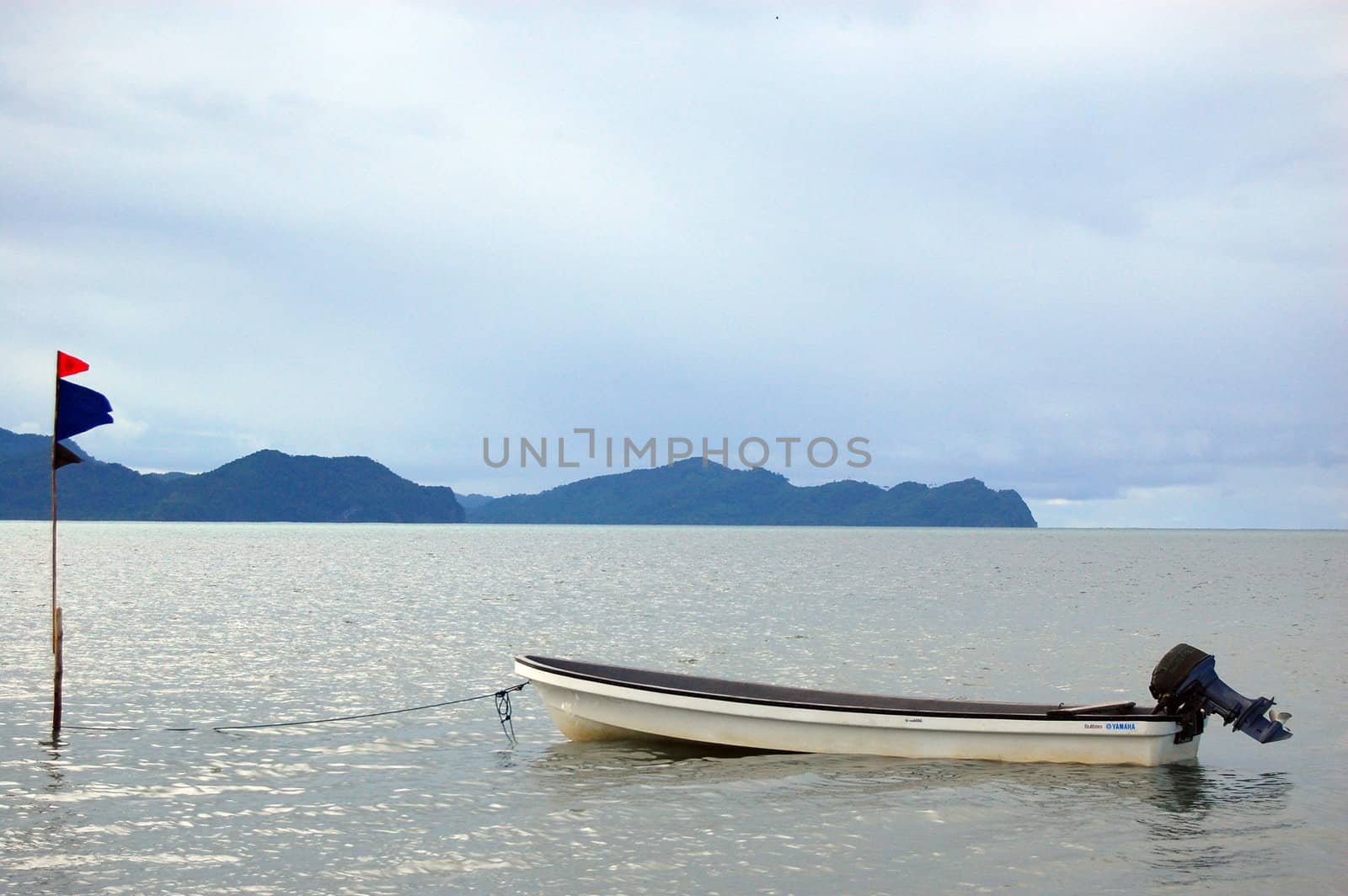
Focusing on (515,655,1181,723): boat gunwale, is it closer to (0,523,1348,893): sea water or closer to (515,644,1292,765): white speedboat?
(515,644,1292,765): white speedboat

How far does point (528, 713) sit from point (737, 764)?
7.62 metres

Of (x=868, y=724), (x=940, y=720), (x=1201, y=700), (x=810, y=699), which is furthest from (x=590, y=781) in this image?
(x=1201, y=700)

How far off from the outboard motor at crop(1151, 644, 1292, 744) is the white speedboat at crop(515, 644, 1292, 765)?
2 centimetres

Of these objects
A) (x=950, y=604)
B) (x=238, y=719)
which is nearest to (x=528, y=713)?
(x=238, y=719)

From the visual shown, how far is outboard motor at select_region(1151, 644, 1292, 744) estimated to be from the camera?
19.9 m

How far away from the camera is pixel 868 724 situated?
2077 centimetres

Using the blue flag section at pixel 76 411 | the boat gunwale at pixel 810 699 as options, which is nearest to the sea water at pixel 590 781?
the boat gunwale at pixel 810 699

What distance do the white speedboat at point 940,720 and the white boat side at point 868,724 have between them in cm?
Result: 2

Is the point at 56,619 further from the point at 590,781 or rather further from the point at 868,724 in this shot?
the point at 868,724

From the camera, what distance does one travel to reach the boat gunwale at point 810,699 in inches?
812

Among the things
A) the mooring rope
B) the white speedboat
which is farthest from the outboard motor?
the mooring rope

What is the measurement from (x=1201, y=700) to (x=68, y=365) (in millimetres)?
21582

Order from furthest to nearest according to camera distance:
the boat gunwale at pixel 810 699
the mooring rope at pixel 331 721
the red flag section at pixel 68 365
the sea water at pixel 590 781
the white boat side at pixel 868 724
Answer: the mooring rope at pixel 331 721 < the red flag section at pixel 68 365 < the boat gunwale at pixel 810 699 < the white boat side at pixel 868 724 < the sea water at pixel 590 781

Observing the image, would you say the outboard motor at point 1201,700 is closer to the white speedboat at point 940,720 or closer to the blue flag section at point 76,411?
the white speedboat at point 940,720
